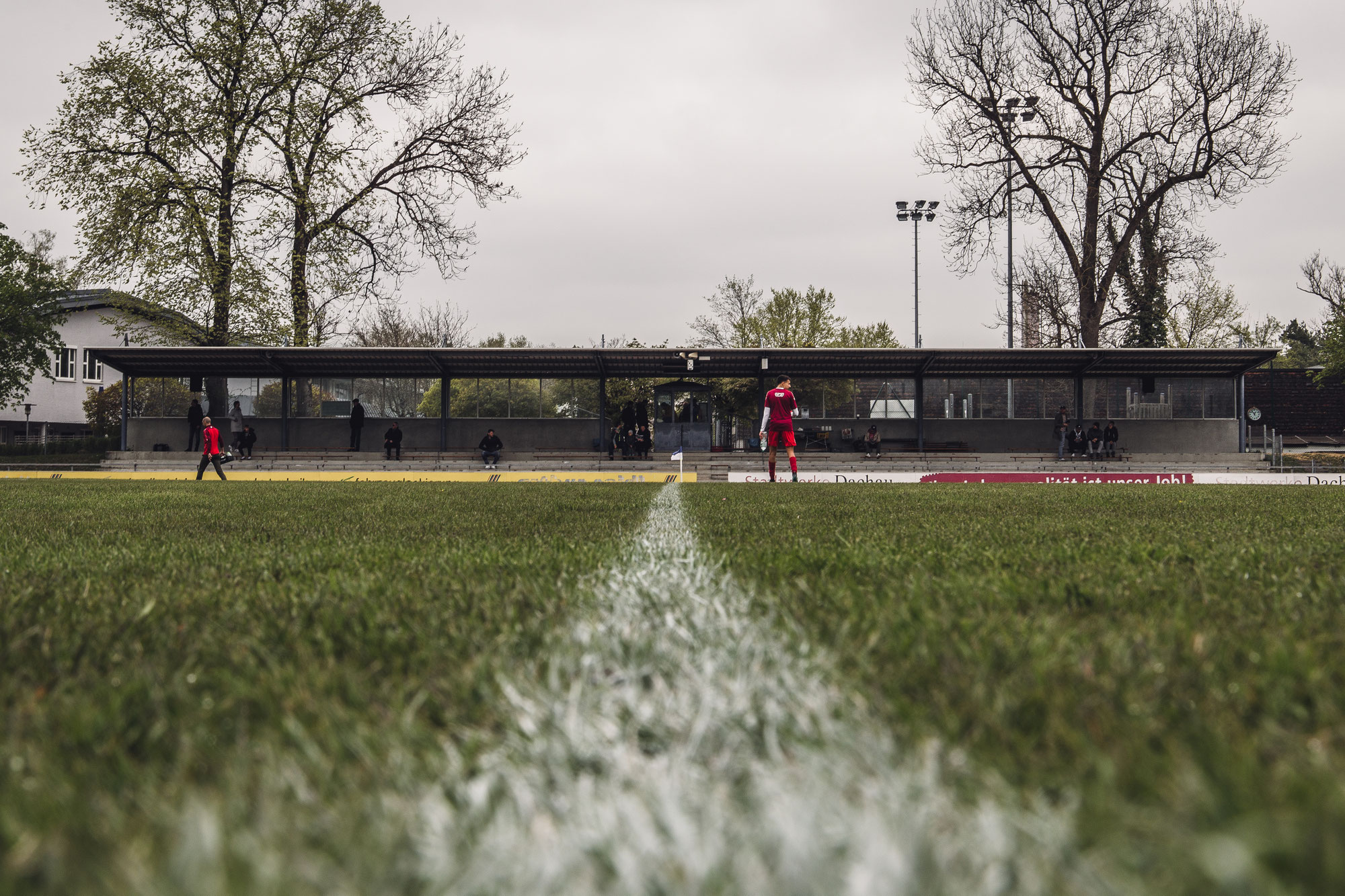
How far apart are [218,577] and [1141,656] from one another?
10.3 ft

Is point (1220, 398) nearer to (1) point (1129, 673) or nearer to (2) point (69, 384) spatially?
(1) point (1129, 673)

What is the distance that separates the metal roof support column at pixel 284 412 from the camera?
99.5 feet

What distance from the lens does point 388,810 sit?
3.17 feet

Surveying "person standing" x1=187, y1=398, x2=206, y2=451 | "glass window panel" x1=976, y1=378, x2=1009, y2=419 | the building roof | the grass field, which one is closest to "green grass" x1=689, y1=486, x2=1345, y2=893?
the grass field

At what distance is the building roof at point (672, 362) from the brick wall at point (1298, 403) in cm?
2200

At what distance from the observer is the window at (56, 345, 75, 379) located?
44.1 metres

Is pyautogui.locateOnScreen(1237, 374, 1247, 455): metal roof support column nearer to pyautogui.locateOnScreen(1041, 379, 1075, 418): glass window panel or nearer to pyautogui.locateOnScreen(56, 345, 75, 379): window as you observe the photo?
pyautogui.locateOnScreen(1041, 379, 1075, 418): glass window panel

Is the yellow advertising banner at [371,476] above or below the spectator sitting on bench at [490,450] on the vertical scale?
below

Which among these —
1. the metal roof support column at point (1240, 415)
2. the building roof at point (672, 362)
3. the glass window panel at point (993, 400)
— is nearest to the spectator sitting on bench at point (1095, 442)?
the building roof at point (672, 362)

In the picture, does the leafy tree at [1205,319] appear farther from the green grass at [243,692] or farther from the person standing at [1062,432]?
the green grass at [243,692]

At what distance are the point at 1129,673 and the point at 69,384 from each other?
2145 inches

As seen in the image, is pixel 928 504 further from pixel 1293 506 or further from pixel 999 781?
pixel 999 781

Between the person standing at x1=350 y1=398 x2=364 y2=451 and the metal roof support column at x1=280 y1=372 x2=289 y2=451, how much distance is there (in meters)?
2.34

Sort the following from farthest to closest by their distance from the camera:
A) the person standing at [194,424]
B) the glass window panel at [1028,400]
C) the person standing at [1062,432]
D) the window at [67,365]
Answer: the window at [67,365] < the glass window panel at [1028,400] < the person standing at [194,424] < the person standing at [1062,432]
